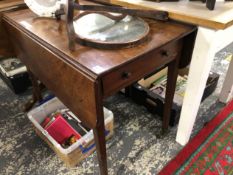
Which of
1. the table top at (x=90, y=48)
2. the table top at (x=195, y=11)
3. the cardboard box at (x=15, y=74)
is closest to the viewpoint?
the table top at (x=90, y=48)

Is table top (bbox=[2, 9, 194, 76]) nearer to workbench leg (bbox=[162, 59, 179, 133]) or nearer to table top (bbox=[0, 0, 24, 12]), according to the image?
table top (bbox=[0, 0, 24, 12])

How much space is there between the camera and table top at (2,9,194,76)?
0.70 m

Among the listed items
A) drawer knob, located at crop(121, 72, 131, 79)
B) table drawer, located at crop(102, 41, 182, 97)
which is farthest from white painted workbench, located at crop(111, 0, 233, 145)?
→ drawer knob, located at crop(121, 72, 131, 79)

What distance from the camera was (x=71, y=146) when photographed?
113 centimetres

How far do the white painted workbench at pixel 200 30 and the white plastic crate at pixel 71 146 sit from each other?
48 cm

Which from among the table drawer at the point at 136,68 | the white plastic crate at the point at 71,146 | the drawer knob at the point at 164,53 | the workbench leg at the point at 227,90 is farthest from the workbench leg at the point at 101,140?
the workbench leg at the point at 227,90

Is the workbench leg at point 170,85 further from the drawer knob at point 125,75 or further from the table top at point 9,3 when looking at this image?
the table top at point 9,3

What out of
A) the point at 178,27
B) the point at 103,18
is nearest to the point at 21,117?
the point at 103,18

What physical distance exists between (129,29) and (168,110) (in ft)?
1.95

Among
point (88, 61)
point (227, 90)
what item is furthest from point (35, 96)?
point (227, 90)

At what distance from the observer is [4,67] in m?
1.68

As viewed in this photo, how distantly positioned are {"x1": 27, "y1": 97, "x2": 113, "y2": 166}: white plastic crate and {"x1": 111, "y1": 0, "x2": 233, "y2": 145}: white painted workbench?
483mm

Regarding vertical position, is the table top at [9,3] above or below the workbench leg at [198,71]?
above

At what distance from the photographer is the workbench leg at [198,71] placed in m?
0.90
